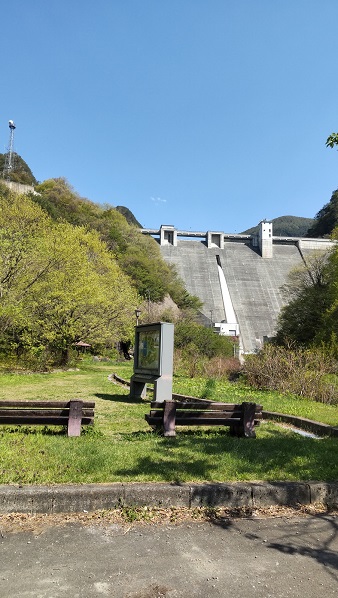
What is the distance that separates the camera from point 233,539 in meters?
3.40

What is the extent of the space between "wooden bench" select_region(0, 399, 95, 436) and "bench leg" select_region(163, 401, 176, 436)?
3.66 feet

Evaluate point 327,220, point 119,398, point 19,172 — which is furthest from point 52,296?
point 327,220

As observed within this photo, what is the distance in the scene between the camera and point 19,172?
8806 centimetres

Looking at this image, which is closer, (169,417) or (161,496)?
(161,496)

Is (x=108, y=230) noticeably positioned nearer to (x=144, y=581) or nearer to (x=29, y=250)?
(x=29, y=250)

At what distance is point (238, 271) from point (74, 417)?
8017cm

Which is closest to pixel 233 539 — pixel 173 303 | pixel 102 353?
pixel 102 353

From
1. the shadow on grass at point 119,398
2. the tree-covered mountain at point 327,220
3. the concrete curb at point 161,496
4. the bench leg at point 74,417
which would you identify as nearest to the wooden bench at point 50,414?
the bench leg at point 74,417

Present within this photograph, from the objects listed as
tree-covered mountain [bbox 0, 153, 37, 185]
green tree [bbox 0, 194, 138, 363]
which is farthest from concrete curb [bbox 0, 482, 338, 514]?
tree-covered mountain [bbox 0, 153, 37, 185]

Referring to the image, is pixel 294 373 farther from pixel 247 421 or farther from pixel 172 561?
pixel 172 561

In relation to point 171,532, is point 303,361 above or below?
above

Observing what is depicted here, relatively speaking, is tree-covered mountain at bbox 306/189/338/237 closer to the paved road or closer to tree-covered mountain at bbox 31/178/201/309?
tree-covered mountain at bbox 31/178/201/309

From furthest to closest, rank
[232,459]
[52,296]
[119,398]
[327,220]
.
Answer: [327,220]
[52,296]
[119,398]
[232,459]

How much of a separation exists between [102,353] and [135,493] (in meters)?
37.3
